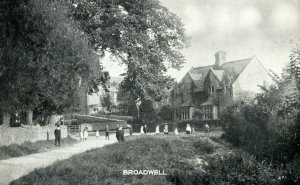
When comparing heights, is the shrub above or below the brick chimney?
below

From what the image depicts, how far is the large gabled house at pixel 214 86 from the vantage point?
163ft

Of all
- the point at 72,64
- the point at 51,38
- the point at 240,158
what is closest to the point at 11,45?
the point at 51,38

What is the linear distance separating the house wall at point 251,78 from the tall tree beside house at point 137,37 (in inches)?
988

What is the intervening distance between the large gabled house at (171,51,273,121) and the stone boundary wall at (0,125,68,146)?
23.9 m

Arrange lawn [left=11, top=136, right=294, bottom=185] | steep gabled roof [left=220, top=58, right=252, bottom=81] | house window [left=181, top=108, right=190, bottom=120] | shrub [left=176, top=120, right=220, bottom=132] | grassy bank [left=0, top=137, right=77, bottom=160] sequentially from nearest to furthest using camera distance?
lawn [left=11, top=136, right=294, bottom=185], grassy bank [left=0, top=137, right=77, bottom=160], shrub [left=176, top=120, right=220, bottom=132], steep gabled roof [left=220, top=58, right=252, bottom=81], house window [left=181, top=108, right=190, bottom=120]

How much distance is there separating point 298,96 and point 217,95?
37572 mm

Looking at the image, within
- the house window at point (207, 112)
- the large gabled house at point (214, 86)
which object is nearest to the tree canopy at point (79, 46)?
the large gabled house at point (214, 86)

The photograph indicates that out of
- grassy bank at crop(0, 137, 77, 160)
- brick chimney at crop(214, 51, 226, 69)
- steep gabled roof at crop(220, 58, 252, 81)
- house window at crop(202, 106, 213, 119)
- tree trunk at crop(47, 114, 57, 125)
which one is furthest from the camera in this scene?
brick chimney at crop(214, 51, 226, 69)

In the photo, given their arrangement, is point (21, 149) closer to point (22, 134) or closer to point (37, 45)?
point (22, 134)

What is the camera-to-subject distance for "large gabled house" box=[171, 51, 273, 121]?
49625 mm

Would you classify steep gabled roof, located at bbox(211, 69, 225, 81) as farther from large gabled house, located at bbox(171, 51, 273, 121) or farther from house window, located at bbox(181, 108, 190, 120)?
house window, located at bbox(181, 108, 190, 120)

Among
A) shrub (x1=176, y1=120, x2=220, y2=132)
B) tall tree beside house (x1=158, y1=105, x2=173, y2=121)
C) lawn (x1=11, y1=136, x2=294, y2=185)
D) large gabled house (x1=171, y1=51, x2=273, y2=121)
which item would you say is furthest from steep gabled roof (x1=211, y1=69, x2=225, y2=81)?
lawn (x1=11, y1=136, x2=294, y2=185)

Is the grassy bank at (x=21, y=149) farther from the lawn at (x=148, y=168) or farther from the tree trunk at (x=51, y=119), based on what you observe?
the tree trunk at (x=51, y=119)

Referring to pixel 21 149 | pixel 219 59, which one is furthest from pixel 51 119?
pixel 219 59
